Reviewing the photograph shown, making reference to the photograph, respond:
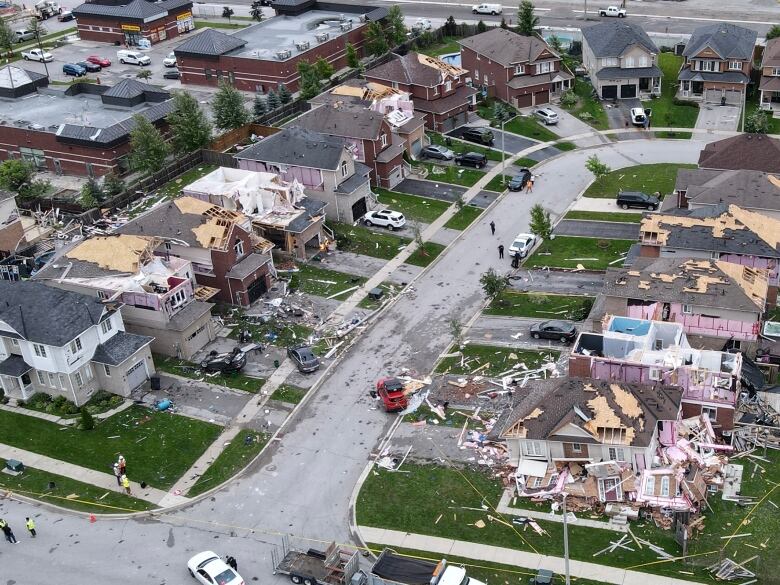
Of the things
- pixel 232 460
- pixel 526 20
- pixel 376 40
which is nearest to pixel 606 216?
pixel 232 460

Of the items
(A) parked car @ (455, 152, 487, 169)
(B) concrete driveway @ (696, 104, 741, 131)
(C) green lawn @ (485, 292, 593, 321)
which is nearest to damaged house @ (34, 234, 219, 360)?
(C) green lawn @ (485, 292, 593, 321)

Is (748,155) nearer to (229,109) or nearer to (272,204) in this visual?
(272,204)

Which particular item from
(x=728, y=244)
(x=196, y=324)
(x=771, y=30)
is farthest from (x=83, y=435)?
(x=771, y=30)

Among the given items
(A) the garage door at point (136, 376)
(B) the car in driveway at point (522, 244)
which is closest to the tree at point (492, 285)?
(B) the car in driveway at point (522, 244)

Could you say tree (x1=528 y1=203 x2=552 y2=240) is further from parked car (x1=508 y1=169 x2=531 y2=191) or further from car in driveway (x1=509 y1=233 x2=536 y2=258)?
parked car (x1=508 y1=169 x2=531 y2=191)

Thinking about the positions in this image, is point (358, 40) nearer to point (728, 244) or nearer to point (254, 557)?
point (728, 244)

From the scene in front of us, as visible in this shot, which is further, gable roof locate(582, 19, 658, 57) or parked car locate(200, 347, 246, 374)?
gable roof locate(582, 19, 658, 57)
